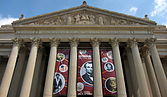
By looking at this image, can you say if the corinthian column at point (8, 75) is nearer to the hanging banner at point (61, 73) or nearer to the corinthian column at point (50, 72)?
the corinthian column at point (50, 72)

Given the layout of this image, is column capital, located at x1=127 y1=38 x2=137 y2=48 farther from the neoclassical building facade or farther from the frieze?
the frieze

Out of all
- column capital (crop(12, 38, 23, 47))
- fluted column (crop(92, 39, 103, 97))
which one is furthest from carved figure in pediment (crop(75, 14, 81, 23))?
column capital (crop(12, 38, 23, 47))

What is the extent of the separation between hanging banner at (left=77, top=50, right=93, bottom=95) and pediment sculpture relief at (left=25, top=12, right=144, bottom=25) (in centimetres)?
406

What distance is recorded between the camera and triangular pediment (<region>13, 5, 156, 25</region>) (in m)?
17.7

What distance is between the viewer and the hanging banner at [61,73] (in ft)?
44.4

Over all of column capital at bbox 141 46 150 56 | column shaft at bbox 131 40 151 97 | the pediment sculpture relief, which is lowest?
column shaft at bbox 131 40 151 97

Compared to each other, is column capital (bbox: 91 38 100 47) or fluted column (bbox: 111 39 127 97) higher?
column capital (bbox: 91 38 100 47)

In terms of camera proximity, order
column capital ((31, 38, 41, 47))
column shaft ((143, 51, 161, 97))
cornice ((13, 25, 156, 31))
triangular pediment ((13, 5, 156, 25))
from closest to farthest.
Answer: column shaft ((143, 51, 161, 97)) → column capital ((31, 38, 41, 47)) → cornice ((13, 25, 156, 31)) → triangular pediment ((13, 5, 156, 25))

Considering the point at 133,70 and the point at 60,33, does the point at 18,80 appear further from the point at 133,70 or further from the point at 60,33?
the point at 133,70

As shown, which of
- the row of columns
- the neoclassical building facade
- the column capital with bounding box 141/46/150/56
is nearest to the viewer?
the row of columns

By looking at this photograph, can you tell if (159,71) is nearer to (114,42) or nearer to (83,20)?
(114,42)

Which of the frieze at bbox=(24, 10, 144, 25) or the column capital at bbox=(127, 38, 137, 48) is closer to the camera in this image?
the column capital at bbox=(127, 38, 137, 48)

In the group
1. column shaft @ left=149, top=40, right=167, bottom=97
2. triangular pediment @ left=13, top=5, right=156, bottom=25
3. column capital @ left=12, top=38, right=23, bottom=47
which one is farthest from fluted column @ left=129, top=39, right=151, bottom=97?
column capital @ left=12, top=38, right=23, bottom=47

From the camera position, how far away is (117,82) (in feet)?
45.2
